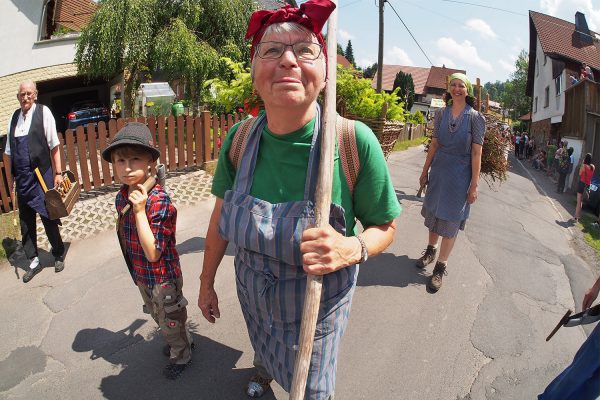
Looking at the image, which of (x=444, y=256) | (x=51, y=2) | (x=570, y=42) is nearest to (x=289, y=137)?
(x=444, y=256)

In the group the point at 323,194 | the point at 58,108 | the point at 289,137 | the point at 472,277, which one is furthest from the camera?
the point at 58,108

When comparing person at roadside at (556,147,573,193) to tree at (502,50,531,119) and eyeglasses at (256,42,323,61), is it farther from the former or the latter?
tree at (502,50,531,119)

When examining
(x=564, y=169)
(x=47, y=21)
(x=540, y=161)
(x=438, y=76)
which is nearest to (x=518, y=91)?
(x=438, y=76)

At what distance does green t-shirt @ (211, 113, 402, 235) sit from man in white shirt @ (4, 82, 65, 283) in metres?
3.29

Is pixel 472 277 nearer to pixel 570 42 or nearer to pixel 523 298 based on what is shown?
pixel 523 298

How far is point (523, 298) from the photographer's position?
3.83 metres

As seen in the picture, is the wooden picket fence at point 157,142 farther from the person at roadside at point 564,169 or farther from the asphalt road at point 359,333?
the person at roadside at point 564,169

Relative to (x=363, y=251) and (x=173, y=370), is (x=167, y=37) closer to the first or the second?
(x=173, y=370)

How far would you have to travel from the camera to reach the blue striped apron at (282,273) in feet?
4.87

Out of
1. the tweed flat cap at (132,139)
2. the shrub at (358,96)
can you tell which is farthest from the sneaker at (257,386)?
the shrub at (358,96)

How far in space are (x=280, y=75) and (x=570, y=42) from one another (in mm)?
28414

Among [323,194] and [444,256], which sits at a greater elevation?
[323,194]

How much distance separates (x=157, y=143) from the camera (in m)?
6.60

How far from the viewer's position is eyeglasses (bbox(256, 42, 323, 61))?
140 cm
